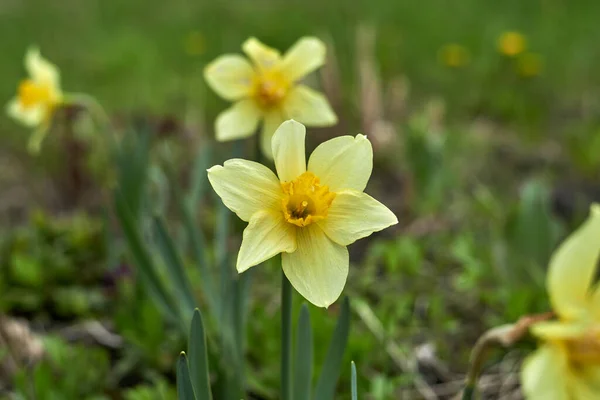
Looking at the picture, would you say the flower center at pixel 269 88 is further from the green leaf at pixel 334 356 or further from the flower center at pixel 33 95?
the flower center at pixel 33 95

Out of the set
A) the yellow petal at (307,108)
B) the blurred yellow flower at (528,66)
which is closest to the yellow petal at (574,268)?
the yellow petal at (307,108)

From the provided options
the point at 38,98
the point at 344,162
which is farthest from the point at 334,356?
the point at 38,98

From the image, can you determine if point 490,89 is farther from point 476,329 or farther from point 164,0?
point 164,0

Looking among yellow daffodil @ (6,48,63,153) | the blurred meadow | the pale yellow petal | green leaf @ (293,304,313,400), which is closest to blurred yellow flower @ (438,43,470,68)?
the blurred meadow

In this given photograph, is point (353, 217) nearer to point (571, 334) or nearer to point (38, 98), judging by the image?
point (571, 334)

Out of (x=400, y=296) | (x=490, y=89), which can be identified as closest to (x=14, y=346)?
(x=400, y=296)
